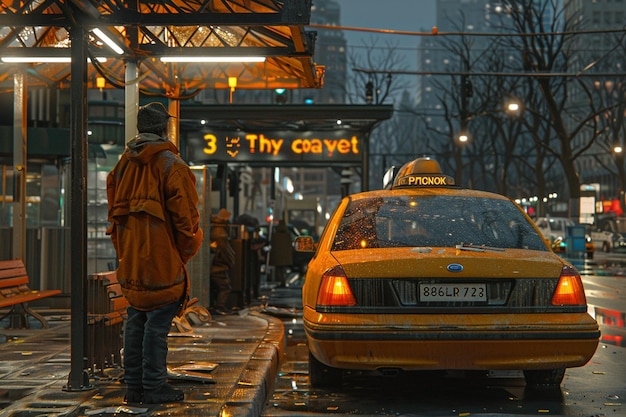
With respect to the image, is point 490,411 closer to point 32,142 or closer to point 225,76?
point 225,76

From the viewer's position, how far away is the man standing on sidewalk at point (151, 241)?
658cm

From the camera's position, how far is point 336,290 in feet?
24.2

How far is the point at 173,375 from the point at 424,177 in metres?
2.84

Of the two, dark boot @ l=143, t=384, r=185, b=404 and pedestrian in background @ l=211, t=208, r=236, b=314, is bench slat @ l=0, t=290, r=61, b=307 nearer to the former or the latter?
pedestrian in background @ l=211, t=208, r=236, b=314

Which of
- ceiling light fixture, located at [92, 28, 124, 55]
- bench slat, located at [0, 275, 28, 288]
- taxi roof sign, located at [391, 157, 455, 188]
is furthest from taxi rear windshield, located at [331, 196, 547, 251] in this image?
bench slat, located at [0, 275, 28, 288]

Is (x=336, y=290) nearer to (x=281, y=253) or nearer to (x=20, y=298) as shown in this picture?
(x=20, y=298)

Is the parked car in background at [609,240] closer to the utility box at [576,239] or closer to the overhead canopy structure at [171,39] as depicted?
the utility box at [576,239]

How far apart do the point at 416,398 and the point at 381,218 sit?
1.41 metres

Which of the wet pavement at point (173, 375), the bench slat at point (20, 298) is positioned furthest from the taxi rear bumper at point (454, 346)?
the bench slat at point (20, 298)

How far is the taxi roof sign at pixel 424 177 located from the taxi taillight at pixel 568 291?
194 cm

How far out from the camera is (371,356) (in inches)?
283

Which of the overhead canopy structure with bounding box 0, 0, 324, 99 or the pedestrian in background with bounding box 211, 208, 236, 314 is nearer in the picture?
the overhead canopy structure with bounding box 0, 0, 324, 99

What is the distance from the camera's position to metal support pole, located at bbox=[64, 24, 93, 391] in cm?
736

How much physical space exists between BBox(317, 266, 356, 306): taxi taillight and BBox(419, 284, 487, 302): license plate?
1.60ft
